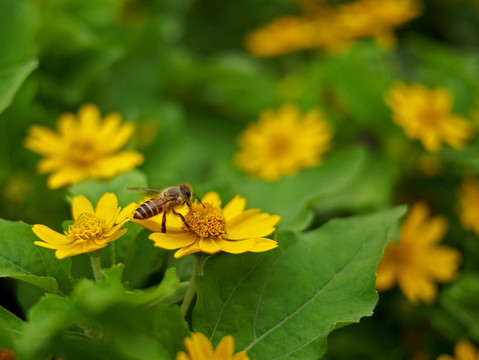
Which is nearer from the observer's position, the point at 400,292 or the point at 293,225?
the point at 293,225

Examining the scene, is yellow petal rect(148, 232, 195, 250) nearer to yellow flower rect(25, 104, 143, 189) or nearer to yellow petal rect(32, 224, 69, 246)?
yellow petal rect(32, 224, 69, 246)

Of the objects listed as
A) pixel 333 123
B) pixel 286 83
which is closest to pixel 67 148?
pixel 333 123

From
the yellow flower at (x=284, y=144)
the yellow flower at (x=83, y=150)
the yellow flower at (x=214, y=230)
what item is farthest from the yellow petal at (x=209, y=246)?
the yellow flower at (x=284, y=144)

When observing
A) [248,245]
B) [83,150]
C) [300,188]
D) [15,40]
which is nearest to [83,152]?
[83,150]

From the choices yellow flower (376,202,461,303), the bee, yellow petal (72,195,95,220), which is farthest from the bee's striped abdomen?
yellow flower (376,202,461,303)

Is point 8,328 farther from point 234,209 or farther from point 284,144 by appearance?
point 284,144

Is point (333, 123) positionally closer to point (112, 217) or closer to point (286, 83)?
point (286, 83)

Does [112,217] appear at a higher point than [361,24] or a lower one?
higher
